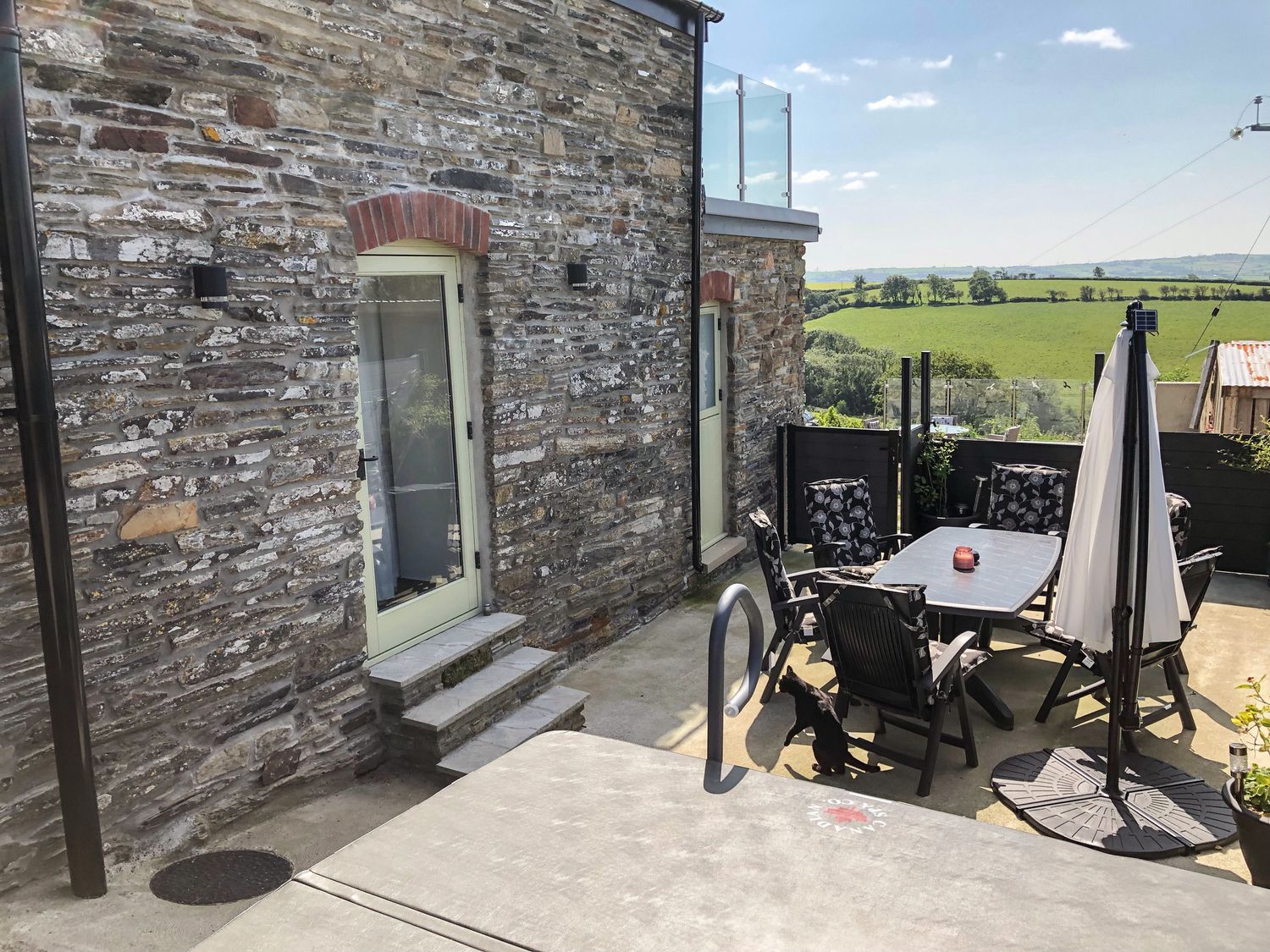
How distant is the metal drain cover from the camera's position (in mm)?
3209

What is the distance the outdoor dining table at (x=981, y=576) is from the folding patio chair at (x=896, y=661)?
0.43 metres

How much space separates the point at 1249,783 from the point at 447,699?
3.26 m

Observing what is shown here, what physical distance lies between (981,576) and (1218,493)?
3.37m

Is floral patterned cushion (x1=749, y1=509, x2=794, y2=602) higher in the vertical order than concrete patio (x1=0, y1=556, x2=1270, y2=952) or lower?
higher

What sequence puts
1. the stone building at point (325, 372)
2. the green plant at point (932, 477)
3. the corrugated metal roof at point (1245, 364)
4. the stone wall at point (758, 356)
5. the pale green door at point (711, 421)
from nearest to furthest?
the stone building at point (325, 372)
the pale green door at point (711, 421)
the stone wall at point (758, 356)
the green plant at point (932, 477)
the corrugated metal roof at point (1245, 364)

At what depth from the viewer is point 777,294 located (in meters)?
8.48

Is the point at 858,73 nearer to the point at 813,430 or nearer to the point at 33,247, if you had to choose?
the point at 813,430

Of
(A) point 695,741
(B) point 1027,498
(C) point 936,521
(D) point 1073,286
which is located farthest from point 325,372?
(D) point 1073,286

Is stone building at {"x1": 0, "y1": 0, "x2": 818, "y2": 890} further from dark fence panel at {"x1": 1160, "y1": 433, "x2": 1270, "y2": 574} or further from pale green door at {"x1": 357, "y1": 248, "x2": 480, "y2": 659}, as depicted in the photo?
dark fence panel at {"x1": 1160, "y1": 433, "x2": 1270, "y2": 574}

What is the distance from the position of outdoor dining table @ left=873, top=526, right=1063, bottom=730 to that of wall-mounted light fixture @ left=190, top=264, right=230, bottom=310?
355 centimetres

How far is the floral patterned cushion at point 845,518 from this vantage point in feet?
21.4

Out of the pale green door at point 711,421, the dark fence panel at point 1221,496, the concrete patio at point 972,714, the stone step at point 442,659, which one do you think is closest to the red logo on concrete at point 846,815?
the concrete patio at point 972,714

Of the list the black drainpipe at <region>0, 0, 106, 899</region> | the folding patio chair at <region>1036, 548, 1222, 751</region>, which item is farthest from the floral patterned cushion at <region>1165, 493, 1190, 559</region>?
the black drainpipe at <region>0, 0, 106, 899</region>

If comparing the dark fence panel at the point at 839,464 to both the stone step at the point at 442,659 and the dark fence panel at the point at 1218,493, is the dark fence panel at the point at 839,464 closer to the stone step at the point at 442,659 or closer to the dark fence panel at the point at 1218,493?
the dark fence panel at the point at 1218,493
